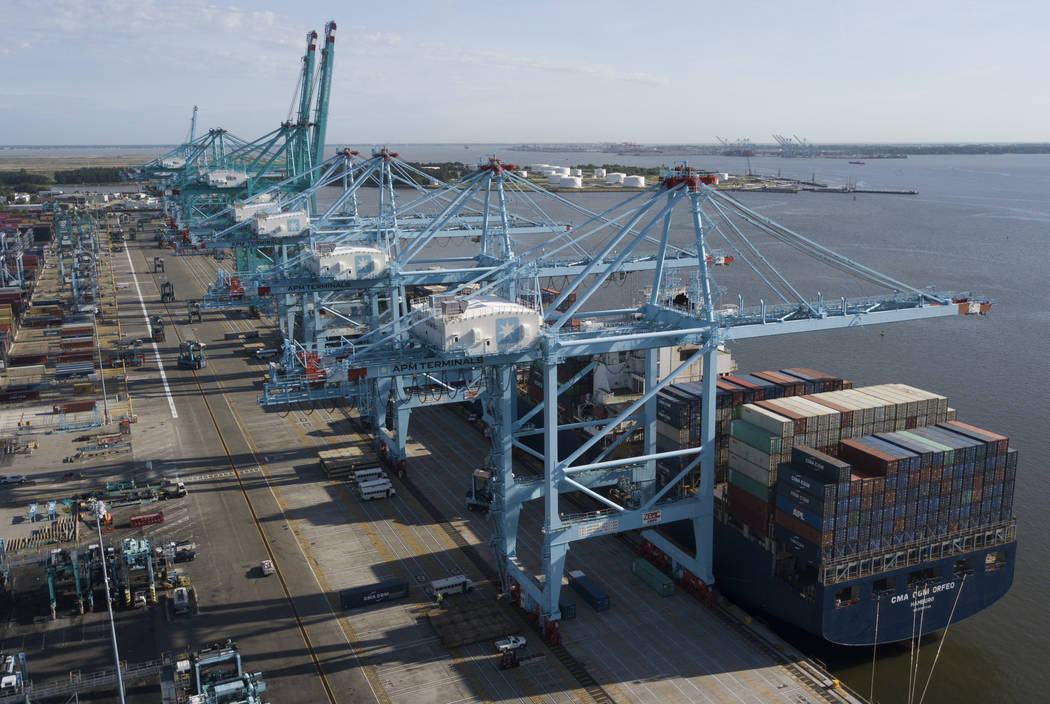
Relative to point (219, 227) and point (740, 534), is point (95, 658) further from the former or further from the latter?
point (219, 227)

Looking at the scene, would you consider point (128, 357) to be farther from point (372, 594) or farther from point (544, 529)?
point (544, 529)

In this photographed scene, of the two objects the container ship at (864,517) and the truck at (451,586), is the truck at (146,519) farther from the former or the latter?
the container ship at (864,517)

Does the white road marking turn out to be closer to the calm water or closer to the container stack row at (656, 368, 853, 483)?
the container stack row at (656, 368, 853, 483)

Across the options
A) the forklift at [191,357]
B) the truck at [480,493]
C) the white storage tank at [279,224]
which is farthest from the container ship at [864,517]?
the forklift at [191,357]

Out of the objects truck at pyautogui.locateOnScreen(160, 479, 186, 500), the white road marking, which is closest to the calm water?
truck at pyautogui.locateOnScreen(160, 479, 186, 500)

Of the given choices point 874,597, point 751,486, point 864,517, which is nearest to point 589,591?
point 751,486
